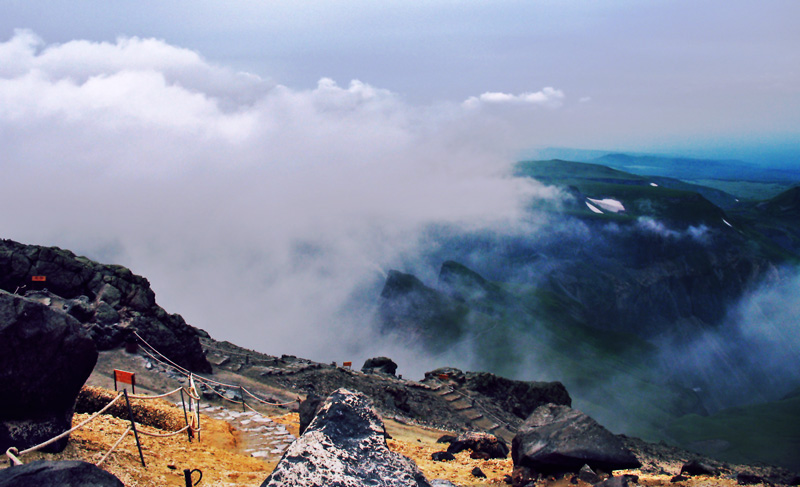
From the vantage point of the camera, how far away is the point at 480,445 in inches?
650

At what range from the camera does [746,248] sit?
162 m

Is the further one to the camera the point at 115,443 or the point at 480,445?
the point at 480,445

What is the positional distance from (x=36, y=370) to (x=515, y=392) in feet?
138

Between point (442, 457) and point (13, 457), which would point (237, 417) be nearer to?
point (442, 457)

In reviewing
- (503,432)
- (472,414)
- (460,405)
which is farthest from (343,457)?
(460,405)

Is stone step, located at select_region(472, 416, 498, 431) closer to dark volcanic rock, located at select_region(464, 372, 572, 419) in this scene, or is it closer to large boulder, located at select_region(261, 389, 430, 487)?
dark volcanic rock, located at select_region(464, 372, 572, 419)

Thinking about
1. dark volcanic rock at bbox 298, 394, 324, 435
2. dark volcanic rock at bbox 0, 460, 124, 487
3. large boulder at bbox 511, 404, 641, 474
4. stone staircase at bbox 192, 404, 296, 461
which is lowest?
stone staircase at bbox 192, 404, 296, 461

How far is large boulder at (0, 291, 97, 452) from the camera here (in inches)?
353

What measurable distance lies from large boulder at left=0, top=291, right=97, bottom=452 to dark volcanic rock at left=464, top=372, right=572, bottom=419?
36.9 meters

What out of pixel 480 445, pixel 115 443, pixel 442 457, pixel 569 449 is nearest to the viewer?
pixel 115 443

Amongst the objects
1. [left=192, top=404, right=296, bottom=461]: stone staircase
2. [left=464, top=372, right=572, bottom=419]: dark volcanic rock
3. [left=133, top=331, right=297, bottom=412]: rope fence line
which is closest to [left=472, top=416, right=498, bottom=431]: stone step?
[left=464, top=372, right=572, bottom=419]: dark volcanic rock

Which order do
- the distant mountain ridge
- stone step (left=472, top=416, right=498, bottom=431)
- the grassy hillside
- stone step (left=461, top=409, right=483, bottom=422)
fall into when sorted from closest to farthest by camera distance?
stone step (left=472, top=416, right=498, bottom=431), stone step (left=461, top=409, right=483, bottom=422), the grassy hillside, the distant mountain ridge

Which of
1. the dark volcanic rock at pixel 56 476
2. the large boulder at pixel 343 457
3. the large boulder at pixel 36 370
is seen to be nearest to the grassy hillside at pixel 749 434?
the large boulder at pixel 343 457

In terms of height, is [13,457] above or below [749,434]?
above
